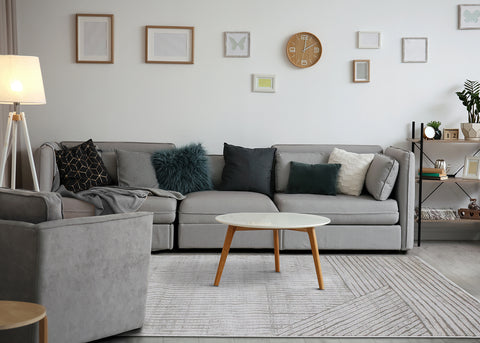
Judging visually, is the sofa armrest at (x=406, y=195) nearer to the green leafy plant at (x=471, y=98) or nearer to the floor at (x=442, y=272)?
the floor at (x=442, y=272)

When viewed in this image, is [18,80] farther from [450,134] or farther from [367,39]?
[450,134]

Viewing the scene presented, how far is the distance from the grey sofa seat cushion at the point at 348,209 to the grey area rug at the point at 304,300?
38cm

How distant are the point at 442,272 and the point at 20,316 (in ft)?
10.4

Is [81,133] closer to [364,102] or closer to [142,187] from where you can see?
[142,187]

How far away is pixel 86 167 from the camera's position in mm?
4789

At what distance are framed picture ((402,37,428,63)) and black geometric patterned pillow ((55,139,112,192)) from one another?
121 inches

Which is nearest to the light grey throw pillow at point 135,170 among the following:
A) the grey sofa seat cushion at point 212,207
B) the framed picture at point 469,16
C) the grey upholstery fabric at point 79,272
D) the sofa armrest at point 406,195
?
the grey sofa seat cushion at point 212,207

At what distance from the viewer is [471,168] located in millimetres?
5152

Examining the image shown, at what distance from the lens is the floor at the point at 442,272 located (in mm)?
2680

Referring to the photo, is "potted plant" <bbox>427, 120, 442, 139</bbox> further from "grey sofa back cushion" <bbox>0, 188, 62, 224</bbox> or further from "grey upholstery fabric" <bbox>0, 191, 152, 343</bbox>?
"grey sofa back cushion" <bbox>0, 188, 62, 224</bbox>

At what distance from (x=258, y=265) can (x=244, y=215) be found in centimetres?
49

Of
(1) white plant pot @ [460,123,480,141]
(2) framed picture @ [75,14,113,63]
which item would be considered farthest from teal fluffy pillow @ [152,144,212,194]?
(1) white plant pot @ [460,123,480,141]

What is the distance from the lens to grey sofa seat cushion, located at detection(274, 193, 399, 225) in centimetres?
456

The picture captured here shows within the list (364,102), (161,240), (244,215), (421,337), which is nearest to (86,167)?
(161,240)
